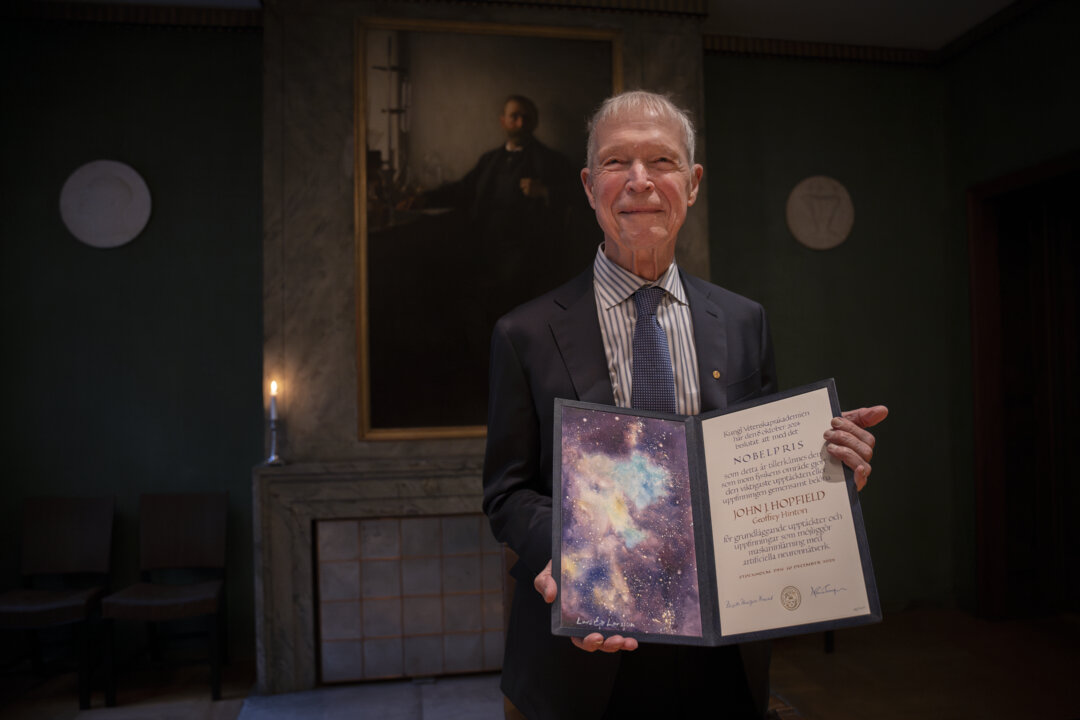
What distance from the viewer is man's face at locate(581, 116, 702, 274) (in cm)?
108

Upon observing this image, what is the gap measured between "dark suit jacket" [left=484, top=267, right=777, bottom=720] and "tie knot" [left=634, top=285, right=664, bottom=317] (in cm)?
7

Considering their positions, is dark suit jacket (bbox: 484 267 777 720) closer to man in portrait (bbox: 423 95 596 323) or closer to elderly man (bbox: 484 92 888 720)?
elderly man (bbox: 484 92 888 720)

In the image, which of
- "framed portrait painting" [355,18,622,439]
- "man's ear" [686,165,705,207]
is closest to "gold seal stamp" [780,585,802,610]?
"man's ear" [686,165,705,207]

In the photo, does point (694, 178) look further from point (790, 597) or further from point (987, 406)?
point (987, 406)

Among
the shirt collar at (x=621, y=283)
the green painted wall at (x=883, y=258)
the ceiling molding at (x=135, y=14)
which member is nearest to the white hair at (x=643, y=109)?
the shirt collar at (x=621, y=283)

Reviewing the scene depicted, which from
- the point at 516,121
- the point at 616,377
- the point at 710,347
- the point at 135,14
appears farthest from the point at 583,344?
the point at 135,14

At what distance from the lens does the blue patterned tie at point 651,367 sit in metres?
1.08

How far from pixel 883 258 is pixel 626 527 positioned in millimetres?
Result: 4050

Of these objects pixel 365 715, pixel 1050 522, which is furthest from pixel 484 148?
pixel 1050 522

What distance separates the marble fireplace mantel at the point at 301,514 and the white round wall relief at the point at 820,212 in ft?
8.31

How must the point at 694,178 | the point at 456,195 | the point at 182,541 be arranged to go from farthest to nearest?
the point at 182,541
the point at 456,195
the point at 694,178

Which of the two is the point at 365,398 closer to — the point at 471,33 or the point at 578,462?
the point at 471,33

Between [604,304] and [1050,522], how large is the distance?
436 cm
